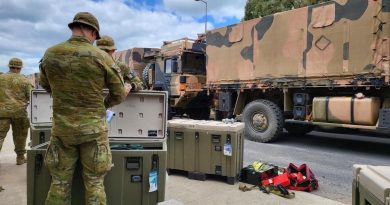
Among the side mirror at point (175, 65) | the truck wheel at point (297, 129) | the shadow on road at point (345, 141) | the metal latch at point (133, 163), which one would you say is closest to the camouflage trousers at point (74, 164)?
the metal latch at point (133, 163)

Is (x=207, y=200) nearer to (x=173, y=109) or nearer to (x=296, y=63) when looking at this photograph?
(x=296, y=63)

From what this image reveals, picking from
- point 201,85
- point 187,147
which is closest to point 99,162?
point 187,147

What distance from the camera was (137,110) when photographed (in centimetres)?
325

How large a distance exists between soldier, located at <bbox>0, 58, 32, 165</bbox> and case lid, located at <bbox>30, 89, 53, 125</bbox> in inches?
41.7

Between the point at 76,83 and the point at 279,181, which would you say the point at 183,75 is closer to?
the point at 279,181

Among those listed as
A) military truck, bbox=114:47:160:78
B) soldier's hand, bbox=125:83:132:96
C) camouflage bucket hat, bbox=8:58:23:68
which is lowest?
soldier's hand, bbox=125:83:132:96

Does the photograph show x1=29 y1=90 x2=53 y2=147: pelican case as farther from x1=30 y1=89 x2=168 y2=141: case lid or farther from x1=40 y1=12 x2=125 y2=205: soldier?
x1=40 y1=12 x2=125 y2=205: soldier

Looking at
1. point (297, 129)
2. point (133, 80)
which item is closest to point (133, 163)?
point (133, 80)

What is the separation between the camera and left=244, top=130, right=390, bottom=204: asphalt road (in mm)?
4833

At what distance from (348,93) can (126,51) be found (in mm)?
9600

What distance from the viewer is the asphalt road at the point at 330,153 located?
15.9 feet

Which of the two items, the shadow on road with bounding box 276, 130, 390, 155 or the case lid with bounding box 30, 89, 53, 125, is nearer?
the case lid with bounding box 30, 89, 53, 125

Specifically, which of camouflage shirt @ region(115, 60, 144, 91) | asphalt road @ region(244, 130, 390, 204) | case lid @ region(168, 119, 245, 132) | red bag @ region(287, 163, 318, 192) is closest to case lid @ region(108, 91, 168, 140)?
camouflage shirt @ region(115, 60, 144, 91)

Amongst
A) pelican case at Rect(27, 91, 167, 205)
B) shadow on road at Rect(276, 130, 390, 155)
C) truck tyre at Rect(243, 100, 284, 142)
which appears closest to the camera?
pelican case at Rect(27, 91, 167, 205)
